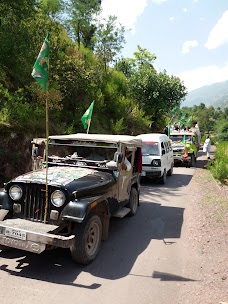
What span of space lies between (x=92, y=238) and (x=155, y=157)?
7.20 metres

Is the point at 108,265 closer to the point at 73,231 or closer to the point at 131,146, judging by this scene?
the point at 73,231

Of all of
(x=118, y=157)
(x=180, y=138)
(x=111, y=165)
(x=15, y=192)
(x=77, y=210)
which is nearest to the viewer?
(x=77, y=210)

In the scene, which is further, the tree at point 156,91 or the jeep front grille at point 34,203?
the tree at point 156,91

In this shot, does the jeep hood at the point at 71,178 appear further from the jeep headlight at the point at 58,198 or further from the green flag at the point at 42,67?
the green flag at the point at 42,67

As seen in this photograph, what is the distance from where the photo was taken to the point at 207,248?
19.7 feet

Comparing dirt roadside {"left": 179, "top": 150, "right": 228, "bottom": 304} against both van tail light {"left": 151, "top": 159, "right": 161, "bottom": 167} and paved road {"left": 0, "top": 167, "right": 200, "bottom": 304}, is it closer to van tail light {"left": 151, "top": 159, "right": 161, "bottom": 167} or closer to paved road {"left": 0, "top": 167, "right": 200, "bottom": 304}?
paved road {"left": 0, "top": 167, "right": 200, "bottom": 304}

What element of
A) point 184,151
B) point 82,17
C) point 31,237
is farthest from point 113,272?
point 82,17

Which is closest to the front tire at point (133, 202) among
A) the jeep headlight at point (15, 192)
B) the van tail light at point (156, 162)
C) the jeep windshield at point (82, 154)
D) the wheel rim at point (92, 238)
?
the jeep windshield at point (82, 154)

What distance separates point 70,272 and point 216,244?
2998mm

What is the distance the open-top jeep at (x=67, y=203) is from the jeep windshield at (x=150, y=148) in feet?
19.6

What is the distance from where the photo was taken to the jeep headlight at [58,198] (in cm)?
497

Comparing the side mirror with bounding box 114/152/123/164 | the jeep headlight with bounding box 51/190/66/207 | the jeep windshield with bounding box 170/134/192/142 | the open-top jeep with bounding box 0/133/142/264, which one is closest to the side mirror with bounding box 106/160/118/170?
the open-top jeep with bounding box 0/133/142/264

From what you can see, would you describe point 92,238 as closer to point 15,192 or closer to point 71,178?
point 71,178

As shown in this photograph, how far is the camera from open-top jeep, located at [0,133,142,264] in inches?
182
